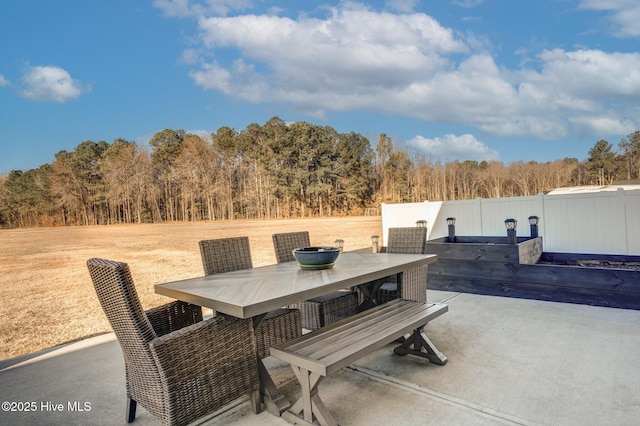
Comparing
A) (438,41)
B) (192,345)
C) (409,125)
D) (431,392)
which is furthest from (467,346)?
(409,125)

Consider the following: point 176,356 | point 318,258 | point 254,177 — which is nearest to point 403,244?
point 318,258

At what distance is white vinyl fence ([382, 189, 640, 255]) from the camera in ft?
13.6

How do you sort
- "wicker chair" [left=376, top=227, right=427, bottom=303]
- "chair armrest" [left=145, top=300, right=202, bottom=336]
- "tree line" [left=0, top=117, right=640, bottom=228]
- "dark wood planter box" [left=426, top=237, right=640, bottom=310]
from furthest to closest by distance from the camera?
"tree line" [left=0, top=117, right=640, bottom=228] < "dark wood planter box" [left=426, top=237, right=640, bottom=310] < "wicker chair" [left=376, top=227, right=427, bottom=303] < "chair armrest" [left=145, top=300, right=202, bottom=336]

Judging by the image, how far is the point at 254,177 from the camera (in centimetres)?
579

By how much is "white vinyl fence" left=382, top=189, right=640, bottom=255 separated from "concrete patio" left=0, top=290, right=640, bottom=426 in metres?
1.65

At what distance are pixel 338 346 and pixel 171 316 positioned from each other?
37.5 inches

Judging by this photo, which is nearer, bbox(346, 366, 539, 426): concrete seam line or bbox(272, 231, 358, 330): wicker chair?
bbox(346, 366, 539, 426): concrete seam line

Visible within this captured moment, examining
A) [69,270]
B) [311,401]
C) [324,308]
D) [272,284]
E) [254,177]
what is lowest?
[311,401]

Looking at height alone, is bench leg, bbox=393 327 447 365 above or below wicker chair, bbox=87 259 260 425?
below

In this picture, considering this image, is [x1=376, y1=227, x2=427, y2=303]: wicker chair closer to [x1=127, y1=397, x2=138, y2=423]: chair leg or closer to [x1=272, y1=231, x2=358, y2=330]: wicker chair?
[x1=272, y1=231, x2=358, y2=330]: wicker chair

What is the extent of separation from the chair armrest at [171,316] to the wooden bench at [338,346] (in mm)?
653

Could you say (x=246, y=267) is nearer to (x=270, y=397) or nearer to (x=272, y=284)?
(x=272, y=284)

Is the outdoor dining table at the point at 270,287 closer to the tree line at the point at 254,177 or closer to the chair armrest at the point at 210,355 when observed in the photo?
the chair armrest at the point at 210,355

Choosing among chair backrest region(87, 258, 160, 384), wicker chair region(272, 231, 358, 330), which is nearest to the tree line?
wicker chair region(272, 231, 358, 330)
